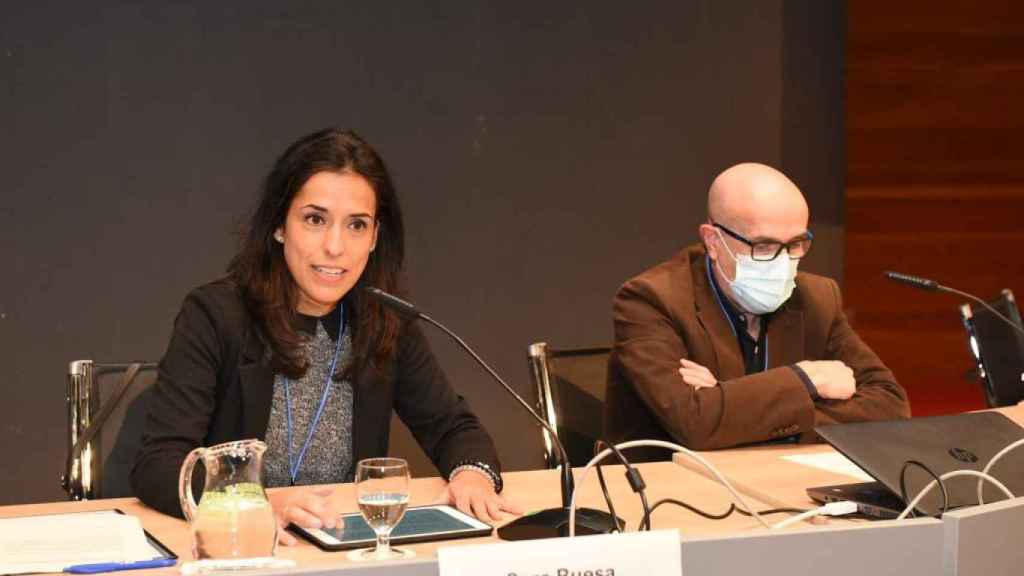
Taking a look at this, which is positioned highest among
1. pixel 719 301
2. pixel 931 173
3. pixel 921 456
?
pixel 931 173

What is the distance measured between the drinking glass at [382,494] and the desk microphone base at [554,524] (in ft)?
0.79

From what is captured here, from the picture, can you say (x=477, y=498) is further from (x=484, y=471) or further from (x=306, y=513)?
(x=306, y=513)

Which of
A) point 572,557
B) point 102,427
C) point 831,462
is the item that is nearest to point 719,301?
point 831,462

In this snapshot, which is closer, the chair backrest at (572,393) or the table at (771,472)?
the table at (771,472)

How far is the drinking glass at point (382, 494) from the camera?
193 cm

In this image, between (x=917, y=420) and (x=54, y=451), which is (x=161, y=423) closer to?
(x=917, y=420)

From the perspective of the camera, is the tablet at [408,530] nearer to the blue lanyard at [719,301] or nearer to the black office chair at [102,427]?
the black office chair at [102,427]

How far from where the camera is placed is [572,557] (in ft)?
4.00

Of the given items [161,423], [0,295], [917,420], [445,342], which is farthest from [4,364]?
[917,420]

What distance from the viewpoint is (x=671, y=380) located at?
10.1 feet

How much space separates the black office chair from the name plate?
172cm

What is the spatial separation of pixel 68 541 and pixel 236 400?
0.68 metres

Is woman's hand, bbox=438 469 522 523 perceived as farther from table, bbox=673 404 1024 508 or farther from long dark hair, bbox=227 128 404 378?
long dark hair, bbox=227 128 404 378

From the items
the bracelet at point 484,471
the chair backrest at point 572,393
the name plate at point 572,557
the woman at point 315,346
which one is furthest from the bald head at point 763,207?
the name plate at point 572,557
